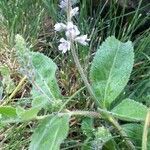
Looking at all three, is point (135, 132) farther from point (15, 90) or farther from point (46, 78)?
point (15, 90)

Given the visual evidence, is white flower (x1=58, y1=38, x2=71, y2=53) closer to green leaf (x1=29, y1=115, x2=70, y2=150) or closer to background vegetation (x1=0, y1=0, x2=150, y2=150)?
green leaf (x1=29, y1=115, x2=70, y2=150)

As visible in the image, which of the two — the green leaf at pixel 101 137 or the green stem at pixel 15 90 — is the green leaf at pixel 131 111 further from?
the green stem at pixel 15 90

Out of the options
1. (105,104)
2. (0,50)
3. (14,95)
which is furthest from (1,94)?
(105,104)

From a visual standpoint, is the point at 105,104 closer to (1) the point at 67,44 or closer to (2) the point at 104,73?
(2) the point at 104,73

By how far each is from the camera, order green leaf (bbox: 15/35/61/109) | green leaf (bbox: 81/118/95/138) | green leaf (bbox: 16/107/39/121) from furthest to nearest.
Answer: green leaf (bbox: 81/118/95/138)
green leaf (bbox: 15/35/61/109)
green leaf (bbox: 16/107/39/121)

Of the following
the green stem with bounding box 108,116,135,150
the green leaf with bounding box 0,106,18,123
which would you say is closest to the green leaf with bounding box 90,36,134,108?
the green stem with bounding box 108,116,135,150

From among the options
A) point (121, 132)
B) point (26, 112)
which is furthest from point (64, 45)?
point (121, 132)
